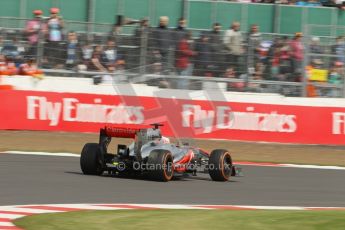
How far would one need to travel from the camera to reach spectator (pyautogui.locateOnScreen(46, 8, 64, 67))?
19.5 m

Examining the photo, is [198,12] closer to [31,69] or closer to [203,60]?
[203,60]

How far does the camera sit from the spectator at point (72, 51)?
771 inches

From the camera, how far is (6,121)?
19047 millimetres

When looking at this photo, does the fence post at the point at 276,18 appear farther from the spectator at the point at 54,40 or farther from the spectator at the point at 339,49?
the spectator at the point at 54,40

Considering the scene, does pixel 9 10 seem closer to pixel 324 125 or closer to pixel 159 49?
pixel 159 49

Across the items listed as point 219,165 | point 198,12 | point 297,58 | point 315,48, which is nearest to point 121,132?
point 219,165

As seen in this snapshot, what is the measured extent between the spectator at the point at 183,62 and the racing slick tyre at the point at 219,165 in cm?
717

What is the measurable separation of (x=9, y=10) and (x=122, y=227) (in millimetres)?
15604

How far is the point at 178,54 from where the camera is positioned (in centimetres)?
1975

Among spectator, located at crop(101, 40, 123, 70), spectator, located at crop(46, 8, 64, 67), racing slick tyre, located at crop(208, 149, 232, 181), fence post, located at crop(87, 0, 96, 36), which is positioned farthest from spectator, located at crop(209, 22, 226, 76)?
racing slick tyre, located at crop(208, 149, 232, 181)

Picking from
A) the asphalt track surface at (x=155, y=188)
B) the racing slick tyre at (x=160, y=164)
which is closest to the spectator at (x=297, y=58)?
the asphalt track surface at (x=155, y=188)

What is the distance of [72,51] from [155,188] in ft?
29.3

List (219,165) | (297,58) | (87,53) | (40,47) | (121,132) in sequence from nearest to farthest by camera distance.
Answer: (121,132), (219,165), (40,47), (87,53), (297,58)

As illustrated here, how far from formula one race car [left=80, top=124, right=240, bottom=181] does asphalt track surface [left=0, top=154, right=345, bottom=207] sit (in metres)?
0.16
